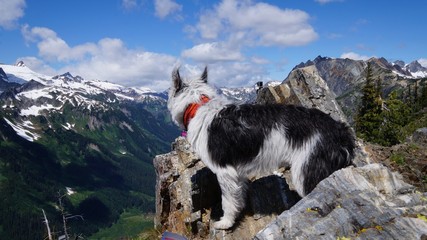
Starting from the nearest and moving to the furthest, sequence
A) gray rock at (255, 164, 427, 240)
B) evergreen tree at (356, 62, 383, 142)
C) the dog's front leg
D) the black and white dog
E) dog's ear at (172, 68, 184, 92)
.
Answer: gray rock at (255, 164, 427, 240) → the black and white dog → the dog's front leg → dog's ear at (172, 68, 184, 92) → evergreen tree at (356, 62, 383, 142)

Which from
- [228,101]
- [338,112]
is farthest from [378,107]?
[228,101]

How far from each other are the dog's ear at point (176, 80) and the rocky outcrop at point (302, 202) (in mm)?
2754

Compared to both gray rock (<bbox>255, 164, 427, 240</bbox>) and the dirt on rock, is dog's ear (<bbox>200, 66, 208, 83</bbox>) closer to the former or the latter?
gray rock (<bbox>255, 164, 427, 240</bbox>)

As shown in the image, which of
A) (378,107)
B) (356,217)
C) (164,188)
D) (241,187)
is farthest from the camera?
(378,107)

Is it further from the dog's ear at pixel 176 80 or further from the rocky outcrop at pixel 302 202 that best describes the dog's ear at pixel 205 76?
the rocky outcrop at pixel 302 202

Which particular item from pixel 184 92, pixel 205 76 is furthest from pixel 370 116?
pixel 184 92

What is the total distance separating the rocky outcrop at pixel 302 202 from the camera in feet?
18.0

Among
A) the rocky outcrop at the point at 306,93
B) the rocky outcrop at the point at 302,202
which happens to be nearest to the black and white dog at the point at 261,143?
the rocky outcrop at the point at 302,202

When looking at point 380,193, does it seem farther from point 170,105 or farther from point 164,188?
point 164,188

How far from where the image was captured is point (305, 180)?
6926 millimetres

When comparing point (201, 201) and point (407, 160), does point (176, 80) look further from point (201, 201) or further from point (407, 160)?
point (407, 160)

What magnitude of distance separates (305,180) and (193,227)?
357 centimetres

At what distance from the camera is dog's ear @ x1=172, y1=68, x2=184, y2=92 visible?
8109mm

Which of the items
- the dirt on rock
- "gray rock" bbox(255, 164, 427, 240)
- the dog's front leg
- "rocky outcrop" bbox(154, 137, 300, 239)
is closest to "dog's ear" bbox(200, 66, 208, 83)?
the dog's front leg
